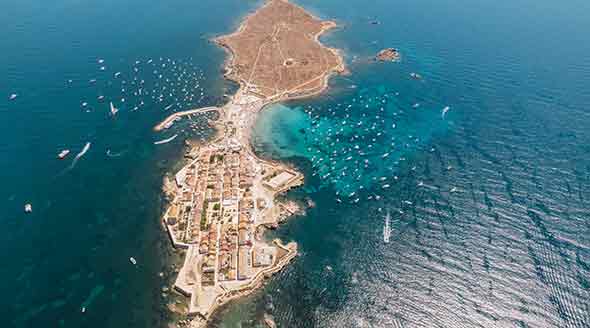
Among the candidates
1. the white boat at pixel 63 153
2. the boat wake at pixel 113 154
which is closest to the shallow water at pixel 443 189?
the boat wake at pixel 113 154

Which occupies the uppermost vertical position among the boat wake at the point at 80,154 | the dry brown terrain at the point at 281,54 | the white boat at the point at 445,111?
the dry brown terrain at the point at 281,54

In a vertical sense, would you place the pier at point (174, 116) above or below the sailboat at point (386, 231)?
above

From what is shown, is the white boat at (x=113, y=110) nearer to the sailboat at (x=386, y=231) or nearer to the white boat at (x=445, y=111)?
the sailboat at (x=386, y=231)

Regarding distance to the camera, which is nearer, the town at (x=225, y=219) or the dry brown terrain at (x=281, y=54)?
the town at (x=225, y=219)

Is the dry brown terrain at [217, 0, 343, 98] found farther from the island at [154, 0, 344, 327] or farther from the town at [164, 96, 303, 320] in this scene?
the town at [164, 96, 303, 320]

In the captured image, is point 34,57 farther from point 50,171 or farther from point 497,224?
point 497,224

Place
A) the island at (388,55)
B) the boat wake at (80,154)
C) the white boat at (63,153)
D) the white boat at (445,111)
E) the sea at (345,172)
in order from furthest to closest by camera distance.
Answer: the island at (388,55)
the white boat at (445,111)
the white boat at (63,153)
the boat wake at (80,154)
the sea at (345,172)
